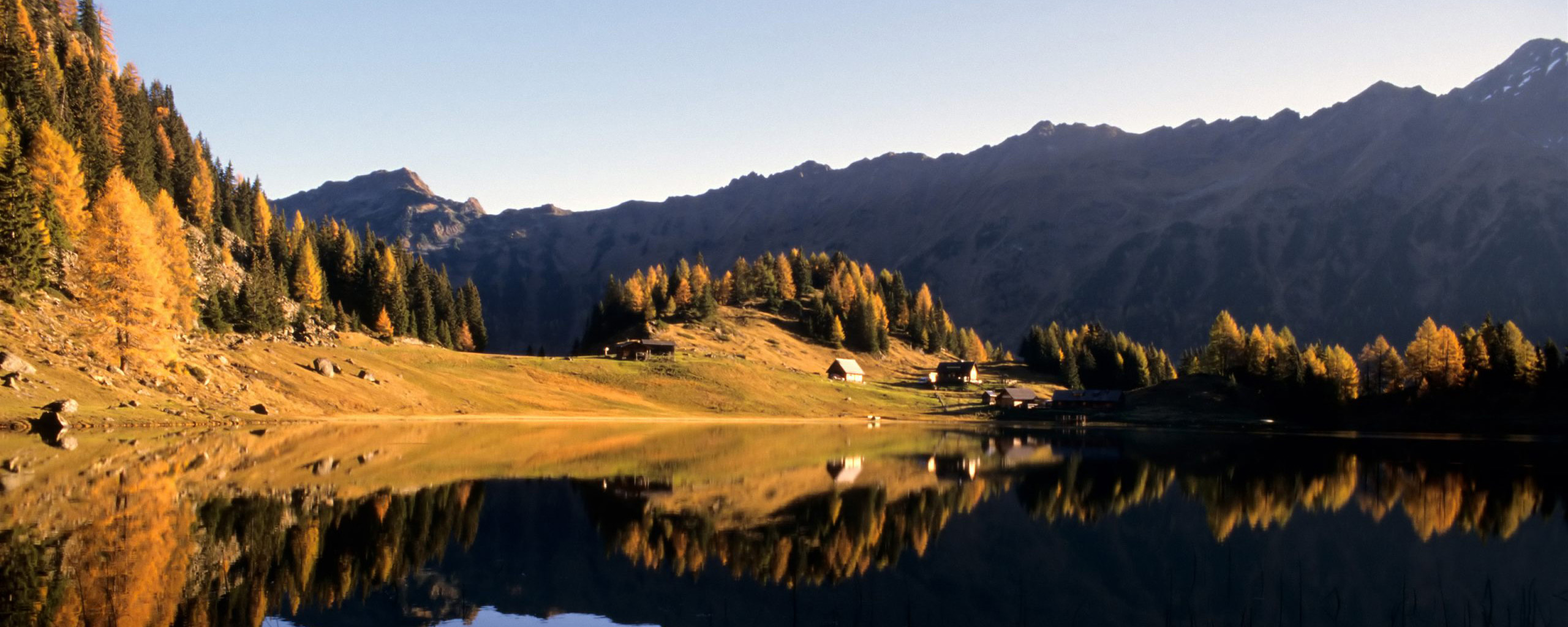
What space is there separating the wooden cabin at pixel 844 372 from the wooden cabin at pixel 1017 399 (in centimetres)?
2472

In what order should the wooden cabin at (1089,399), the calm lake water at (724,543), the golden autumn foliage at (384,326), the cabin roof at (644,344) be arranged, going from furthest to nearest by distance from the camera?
the wooden cabin at (1089,399), the cabin roof at (644,344), the golden autumn foliage at (384,326), the calm lake water at (724,543)

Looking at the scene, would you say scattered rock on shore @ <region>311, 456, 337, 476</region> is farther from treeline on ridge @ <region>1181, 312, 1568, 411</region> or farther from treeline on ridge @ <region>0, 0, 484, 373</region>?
treeline on ridge @ <region>1181, 312, 1568, 411</region>

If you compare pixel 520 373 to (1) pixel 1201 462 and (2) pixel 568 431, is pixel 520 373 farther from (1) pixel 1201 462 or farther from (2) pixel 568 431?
(1) pixel 1201 462

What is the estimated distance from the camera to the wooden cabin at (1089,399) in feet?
490

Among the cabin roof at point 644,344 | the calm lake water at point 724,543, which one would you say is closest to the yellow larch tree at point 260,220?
the cabin roof at point 644,344

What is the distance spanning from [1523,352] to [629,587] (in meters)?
131

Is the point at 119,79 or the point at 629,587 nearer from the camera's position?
the point at 629,587

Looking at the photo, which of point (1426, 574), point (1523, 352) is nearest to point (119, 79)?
point (1426, 574)

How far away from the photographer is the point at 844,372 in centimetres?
15625

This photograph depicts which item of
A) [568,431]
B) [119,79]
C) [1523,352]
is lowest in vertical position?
[568,431]

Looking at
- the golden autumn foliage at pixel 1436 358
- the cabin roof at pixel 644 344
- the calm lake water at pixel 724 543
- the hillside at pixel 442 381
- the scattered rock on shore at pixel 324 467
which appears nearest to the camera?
the calm lake water at pixel 724 543

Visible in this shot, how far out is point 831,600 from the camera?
71.5 ft

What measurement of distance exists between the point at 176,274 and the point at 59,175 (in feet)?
38.8

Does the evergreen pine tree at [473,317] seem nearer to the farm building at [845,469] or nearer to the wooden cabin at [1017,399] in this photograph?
the wooden cabin at [1017,399]
